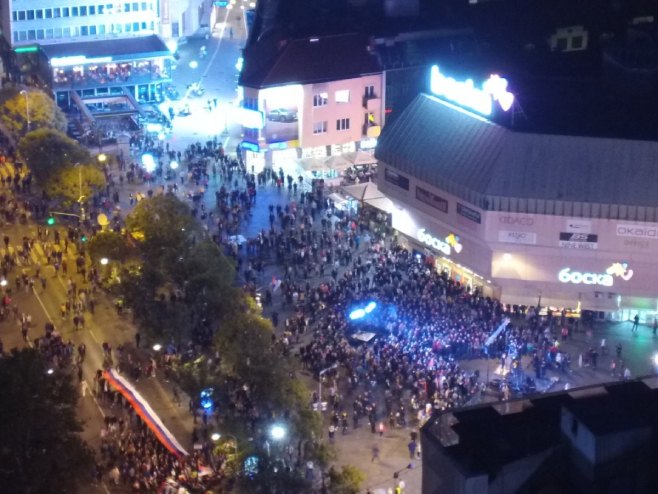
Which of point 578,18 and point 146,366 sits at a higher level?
point 578,18

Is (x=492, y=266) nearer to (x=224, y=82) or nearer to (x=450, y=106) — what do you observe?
(x=450, y=106)

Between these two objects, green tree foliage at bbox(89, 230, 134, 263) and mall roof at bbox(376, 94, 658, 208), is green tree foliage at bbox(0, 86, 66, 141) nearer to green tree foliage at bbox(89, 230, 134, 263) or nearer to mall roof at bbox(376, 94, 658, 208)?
green tree foliage at bbox(89, 230, 134, 263)

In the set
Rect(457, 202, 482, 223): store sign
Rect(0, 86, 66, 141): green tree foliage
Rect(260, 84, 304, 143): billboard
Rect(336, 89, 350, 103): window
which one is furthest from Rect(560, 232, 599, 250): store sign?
Rect(0, 86, 66, 141): green tree foliage

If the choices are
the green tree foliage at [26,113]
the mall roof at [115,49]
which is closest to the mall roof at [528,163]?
the green tree foliage at [26,113]

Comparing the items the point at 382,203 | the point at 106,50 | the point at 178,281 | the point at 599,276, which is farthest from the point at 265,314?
the point at 106,50

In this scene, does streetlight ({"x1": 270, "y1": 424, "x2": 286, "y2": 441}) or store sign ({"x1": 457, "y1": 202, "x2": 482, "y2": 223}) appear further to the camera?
store sign ({"x1": 457, "y1": 202, "x2": 482, "y2": 223})

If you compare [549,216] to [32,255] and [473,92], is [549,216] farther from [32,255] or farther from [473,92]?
[32,255]

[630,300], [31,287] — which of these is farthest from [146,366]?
[630,300]
